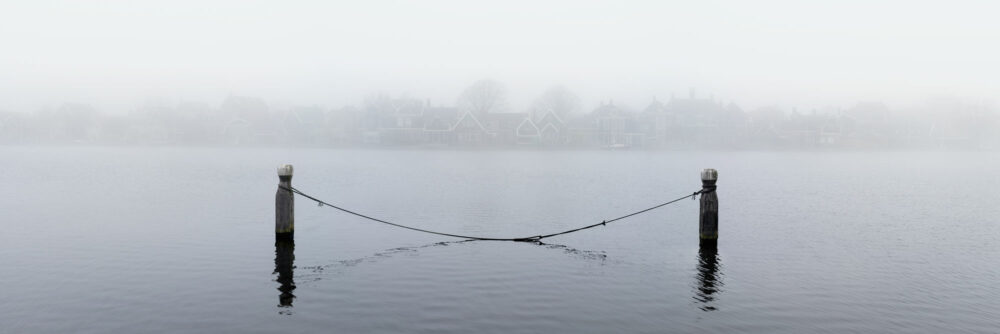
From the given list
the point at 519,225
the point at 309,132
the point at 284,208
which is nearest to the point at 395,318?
the point at 284,208

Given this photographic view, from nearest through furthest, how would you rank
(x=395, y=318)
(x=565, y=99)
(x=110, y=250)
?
(x=395, y=318) < (x=110, y=250) < (x=565, y=99)

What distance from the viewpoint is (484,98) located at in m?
154

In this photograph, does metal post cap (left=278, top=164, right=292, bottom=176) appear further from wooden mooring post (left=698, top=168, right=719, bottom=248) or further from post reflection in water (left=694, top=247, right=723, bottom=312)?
wooden mooring post (left=698, top=168, right=719, bottom=248)

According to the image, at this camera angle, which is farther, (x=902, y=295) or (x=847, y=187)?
(x=847, y=187)

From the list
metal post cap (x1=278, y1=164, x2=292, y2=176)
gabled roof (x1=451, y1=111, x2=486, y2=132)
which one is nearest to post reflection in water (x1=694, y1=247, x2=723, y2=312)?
metal post cap (x1=278, y1=164, x2=292, y2=176)

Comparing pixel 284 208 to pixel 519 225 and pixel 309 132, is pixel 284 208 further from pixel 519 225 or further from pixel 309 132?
pixel 309 132

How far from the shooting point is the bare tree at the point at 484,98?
153000 mm

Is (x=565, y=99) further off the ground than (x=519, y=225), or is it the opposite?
(x=565, y=99)

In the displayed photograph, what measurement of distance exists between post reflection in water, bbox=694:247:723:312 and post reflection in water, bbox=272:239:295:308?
364 inches

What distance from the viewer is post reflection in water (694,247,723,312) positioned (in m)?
14.1

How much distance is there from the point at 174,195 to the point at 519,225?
75.9ft

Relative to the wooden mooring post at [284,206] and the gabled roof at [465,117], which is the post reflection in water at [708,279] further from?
the gabled roof at [465,117]

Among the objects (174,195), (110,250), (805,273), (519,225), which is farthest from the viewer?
→ (174,195)

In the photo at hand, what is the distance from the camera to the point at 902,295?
49.2 ft
